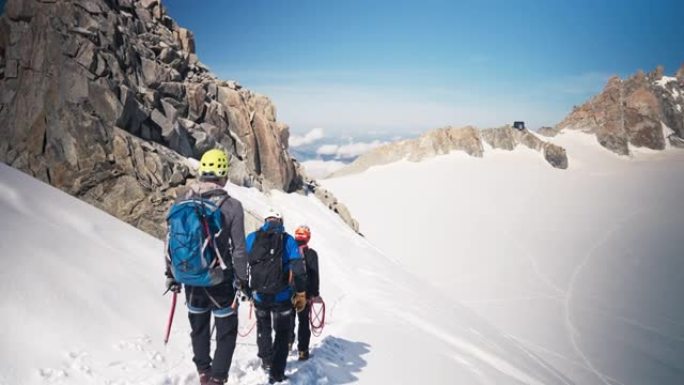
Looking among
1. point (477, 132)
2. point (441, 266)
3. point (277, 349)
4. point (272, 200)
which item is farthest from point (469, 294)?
point (477, 132)

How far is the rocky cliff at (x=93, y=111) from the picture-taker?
59.3 feet

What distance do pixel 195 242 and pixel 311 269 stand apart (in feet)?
13.3

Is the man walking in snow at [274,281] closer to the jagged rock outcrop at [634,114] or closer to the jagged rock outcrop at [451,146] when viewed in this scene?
the jagged rock outcrop at [451,146]

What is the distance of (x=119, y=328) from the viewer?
8.01m

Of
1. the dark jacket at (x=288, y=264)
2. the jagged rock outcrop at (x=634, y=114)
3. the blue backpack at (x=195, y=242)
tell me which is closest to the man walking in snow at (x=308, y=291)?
the dark jacket at (x=288, y=264)

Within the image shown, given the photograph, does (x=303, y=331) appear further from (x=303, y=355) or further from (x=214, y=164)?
(x=214, y=164)

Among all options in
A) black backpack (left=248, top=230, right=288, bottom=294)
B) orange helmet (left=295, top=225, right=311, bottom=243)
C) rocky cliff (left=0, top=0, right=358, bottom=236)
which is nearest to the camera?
black backpack (left=248, top=230, right=288, bottom=294)

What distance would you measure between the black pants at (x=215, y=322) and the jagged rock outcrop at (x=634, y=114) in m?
124

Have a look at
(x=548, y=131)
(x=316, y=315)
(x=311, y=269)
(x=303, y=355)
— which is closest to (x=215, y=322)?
(x=311, y=269)

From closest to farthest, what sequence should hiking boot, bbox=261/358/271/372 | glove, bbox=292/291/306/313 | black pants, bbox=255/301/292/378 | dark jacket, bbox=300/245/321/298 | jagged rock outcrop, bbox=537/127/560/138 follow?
black pants, bbox=255/301/292/378, hiking boot, bbox=261/358/271/372, glove, bbox=292/291/306/313, dark jacket, bbox=300/245/321/298, jagged rock outcrop, bbox=537/127/560/138

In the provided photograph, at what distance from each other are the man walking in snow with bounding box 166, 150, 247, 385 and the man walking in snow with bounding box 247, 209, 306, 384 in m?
1.29

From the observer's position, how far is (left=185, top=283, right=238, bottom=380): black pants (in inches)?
237

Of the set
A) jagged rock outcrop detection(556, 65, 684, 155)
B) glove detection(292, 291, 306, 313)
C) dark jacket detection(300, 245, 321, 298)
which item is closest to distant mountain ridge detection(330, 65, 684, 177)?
jagged rock outcrop detection(556, 65, 684, 155)

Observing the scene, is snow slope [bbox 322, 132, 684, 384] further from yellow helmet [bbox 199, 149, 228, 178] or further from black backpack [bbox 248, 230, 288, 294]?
yellow helmet [bbox 199, 149, 228, 178]
